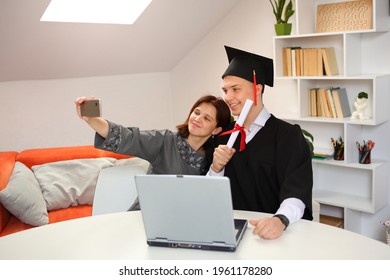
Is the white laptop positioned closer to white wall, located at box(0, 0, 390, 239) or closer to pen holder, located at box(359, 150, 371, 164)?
pen holder, located at box(359, 150, 371, 164)

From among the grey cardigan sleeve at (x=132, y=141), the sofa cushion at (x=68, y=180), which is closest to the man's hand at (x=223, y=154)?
the grey cardigan sleeve at (x=132, y=141)

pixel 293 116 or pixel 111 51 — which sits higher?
A: pixel 111 51

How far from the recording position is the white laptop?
146 centimetres

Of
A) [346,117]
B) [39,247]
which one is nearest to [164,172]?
[39,247]

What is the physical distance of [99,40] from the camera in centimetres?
392

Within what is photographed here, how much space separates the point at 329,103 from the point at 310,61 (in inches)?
13.7

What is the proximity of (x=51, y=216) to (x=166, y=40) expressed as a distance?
6.42 ft

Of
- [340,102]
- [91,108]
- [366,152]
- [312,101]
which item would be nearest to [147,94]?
[312,101]

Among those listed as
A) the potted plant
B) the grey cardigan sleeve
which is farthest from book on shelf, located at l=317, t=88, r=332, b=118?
the grey cardigan sleeve

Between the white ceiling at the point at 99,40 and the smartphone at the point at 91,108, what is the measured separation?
4.10ft

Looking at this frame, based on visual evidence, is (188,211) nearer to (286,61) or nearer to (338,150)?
(338,150)

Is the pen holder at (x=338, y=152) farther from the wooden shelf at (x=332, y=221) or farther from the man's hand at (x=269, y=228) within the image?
the man's hand at (x=269, y=228)

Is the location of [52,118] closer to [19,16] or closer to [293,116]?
[19,16]

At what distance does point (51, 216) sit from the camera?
3242 millimetres
